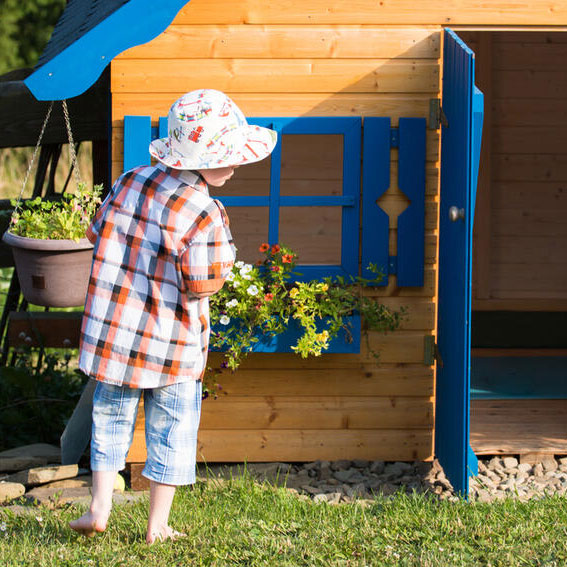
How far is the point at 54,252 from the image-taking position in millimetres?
4461

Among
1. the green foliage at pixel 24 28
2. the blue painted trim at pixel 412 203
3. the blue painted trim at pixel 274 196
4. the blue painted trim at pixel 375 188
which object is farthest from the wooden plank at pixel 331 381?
the green foliage at pixel 24 28

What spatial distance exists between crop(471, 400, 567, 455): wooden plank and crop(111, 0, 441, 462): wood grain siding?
475 mm

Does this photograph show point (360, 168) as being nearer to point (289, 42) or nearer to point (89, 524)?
point (289, 42)

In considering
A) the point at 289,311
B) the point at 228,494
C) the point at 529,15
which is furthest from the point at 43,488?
the point at 529,15

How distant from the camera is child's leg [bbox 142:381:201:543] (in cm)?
361

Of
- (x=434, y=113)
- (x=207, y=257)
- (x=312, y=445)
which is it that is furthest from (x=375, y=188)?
(x=207, y=257)

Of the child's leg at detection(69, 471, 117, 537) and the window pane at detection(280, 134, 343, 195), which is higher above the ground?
the window pane at detection(280, 134, 343, 195)

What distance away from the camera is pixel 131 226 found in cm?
346

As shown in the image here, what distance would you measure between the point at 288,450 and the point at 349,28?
232cm

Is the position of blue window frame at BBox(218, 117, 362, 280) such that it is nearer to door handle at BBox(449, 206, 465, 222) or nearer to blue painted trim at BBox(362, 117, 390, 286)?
blue painted trim at BBox(362, 117, 390, 286)

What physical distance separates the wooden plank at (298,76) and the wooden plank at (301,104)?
0.03m

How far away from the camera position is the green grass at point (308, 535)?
3746 millimetres

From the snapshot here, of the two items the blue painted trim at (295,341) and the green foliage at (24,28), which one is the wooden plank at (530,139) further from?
the green foliage at (24,28)

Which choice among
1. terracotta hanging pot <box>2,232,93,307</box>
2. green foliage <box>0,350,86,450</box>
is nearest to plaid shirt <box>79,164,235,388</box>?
terracotta hanging pot <box>2,232,93,307</box>
